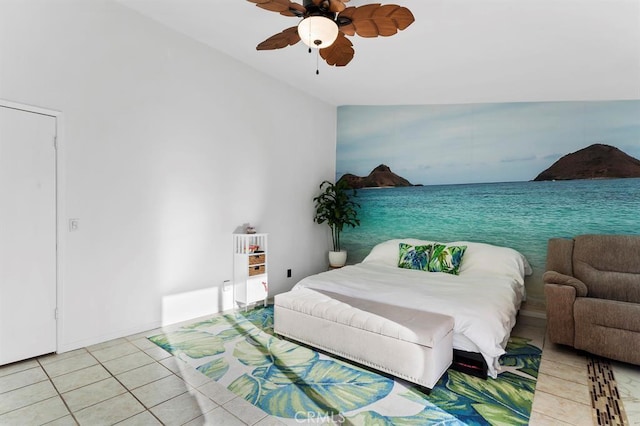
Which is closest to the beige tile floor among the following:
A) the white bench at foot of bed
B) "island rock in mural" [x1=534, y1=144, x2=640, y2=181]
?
the white bench at foot of bed

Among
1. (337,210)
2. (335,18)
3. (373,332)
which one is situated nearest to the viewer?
(335,18)

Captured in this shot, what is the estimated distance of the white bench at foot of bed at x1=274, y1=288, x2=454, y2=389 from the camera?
219 centimetres

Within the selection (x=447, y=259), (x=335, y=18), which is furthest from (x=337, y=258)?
(x=335, y=18)

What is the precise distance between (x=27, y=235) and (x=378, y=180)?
4224 millimetres

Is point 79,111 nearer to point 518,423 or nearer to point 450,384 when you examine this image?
point 450,384

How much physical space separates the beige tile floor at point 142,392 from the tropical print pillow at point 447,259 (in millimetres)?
1183

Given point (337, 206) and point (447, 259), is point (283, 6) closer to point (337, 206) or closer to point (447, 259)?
point (447, 259)

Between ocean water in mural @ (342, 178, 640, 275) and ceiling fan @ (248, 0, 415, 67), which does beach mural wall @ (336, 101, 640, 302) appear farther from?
ceiling fan @ (248, 0, 415, 67)

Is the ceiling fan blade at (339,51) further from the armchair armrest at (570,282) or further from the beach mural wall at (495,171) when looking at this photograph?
the armchair armrest at (570,282)

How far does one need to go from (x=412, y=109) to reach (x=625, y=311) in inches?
134

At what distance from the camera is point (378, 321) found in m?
2.40

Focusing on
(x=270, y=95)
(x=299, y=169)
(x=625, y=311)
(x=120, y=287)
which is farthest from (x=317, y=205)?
(x=625, y=311)

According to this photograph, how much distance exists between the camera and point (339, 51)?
2.51 m

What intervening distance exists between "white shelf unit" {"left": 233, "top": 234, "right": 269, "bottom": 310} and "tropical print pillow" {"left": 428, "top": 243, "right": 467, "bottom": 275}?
2.04 m
